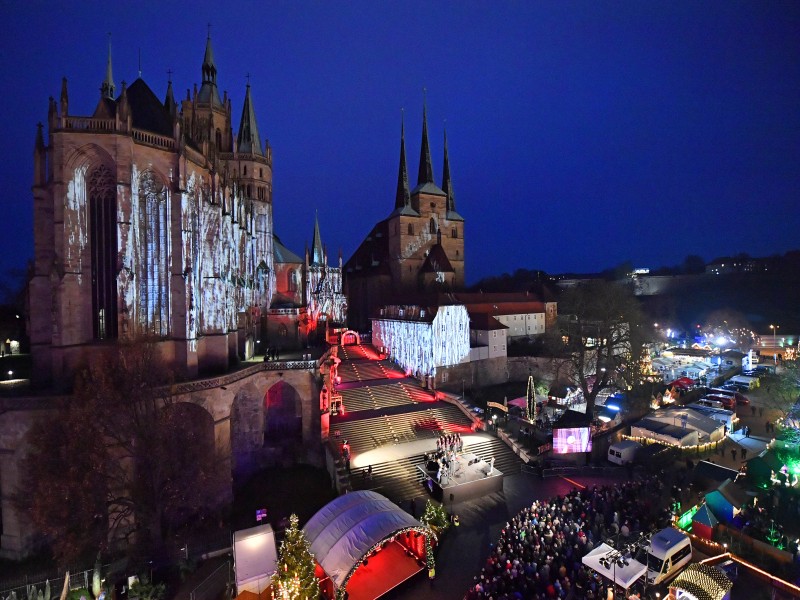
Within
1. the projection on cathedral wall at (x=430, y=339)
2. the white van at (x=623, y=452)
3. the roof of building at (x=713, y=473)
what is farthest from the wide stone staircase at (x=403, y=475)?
the projection on cathedral wall at (x=430, y=339)

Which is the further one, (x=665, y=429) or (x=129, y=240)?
(x=665, y=429)

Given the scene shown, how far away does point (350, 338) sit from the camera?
4319cm

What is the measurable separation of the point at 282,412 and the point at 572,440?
17.8 metres

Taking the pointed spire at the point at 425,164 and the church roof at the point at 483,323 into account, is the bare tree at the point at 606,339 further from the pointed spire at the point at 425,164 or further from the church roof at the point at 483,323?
the pointed spire at the point at 425,164

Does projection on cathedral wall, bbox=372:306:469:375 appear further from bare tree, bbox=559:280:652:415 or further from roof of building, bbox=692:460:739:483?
roof of building, bbox=692:460:739:483

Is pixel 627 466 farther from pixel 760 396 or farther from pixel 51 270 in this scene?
pixel 51 270

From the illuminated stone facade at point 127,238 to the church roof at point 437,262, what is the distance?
81.5 feet

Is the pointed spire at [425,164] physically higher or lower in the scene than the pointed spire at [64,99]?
higher

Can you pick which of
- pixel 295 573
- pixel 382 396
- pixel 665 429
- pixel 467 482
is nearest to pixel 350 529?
pixel 295 573

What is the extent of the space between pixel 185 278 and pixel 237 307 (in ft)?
26.1

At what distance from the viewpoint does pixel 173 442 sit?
16062 mm

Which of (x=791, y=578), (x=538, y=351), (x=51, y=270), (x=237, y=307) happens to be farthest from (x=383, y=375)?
(x=791, y=578)

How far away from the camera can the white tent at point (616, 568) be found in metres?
11.5

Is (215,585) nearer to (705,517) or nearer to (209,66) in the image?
(705,517)
